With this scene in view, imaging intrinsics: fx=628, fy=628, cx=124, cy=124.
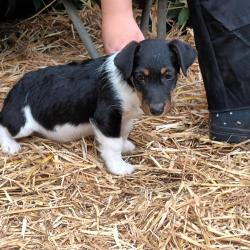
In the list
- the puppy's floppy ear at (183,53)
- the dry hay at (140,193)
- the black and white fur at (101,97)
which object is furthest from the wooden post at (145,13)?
the puppy's floppy ear at (183,53)

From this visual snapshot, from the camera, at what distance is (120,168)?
3354mm

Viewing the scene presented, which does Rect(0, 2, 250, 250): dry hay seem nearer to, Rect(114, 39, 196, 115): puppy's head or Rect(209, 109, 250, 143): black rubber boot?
Rect(209, 109, 250, 143): black rubber boot

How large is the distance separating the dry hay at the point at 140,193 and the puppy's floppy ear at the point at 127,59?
2.03ft

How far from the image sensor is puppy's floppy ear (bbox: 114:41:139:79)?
118 inches

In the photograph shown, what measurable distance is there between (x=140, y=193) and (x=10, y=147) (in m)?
0.86

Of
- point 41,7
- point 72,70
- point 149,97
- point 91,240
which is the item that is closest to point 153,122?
→ point 72,70

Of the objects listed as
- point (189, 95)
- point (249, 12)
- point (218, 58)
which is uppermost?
point (249, 12)

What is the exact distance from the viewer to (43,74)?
3590 millimetres

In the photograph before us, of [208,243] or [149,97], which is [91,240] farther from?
[149,97]

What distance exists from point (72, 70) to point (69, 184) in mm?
652

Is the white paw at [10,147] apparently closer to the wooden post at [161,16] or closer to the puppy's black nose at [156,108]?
the puppy's black nose at [156,108]

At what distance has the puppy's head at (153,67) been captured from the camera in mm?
2979

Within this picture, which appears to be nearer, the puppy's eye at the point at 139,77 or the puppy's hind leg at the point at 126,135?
the puppy's eye at the point at 139,77

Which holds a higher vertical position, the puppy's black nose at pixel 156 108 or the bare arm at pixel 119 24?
the bare arm at pixel 119 24
